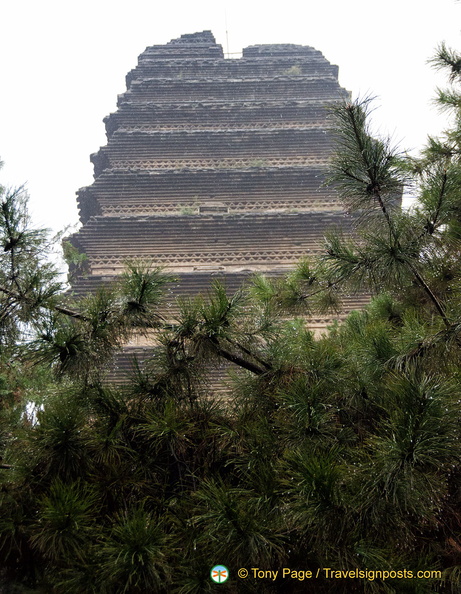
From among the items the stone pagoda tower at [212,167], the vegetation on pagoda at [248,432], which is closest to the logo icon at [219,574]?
the vegetation on pagoda at [248,432]

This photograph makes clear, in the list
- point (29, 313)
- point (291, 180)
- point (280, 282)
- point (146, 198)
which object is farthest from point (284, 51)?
point (29, 313)

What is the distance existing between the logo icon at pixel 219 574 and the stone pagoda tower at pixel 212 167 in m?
6.43

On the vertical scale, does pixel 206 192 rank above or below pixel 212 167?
below

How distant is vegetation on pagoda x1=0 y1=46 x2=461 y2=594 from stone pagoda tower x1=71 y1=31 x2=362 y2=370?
18.8ft

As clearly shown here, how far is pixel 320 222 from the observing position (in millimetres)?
9883

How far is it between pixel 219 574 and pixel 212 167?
9.85 metres

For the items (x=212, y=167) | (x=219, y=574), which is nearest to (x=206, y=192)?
(x=212, y=167)

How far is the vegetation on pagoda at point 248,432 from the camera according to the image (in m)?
1.83

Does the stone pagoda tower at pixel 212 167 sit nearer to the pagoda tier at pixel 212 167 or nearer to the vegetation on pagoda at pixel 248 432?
the pagoda tier at pixel 212 167

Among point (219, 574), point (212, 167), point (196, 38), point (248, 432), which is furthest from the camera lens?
point (196, 38)

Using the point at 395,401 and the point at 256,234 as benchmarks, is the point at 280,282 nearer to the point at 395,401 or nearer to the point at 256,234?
the point at 395,401

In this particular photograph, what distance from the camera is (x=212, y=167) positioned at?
11.2m

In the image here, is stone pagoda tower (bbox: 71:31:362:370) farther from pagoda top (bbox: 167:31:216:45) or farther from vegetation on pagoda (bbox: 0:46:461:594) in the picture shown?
vegetation on pagoda (bbox: 0:46:461:594)

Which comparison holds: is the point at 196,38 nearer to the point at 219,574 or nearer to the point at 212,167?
the point at 212,167
